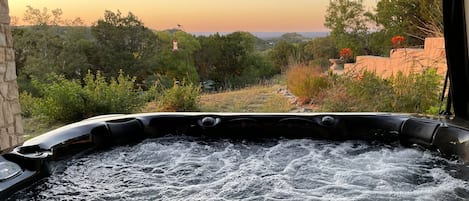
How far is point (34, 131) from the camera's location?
14.0 ft

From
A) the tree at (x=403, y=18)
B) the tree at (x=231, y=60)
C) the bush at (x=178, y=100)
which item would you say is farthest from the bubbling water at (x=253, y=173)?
the tree at (x=231, y=60)

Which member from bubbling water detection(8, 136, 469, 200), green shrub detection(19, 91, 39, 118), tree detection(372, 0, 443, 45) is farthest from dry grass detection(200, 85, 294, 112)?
bubbling water detection(8, 136, 469, 200)

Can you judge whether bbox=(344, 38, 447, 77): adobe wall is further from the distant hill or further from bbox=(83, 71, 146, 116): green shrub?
bbox=(83, 71, 146, 116): green shrub

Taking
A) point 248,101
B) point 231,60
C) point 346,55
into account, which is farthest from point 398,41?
point 231,60

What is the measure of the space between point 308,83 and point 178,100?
1.63 meters

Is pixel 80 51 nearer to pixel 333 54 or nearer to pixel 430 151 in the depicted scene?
pixel 333 54

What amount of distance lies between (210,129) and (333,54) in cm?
423

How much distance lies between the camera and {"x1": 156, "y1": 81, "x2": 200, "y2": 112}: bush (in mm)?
4934

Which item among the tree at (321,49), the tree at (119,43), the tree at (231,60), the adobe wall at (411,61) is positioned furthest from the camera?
the tree at (231,60)

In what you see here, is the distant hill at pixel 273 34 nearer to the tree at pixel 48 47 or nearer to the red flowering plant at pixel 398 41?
the red flowering plant at pixel 398 41

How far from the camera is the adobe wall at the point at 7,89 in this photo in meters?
2.95

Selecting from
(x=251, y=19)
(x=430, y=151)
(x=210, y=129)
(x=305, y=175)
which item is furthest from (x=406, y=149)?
(x=251, y=19)

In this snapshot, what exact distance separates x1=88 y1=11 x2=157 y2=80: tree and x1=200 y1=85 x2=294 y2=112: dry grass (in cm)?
116

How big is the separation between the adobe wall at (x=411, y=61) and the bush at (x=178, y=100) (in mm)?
1910
